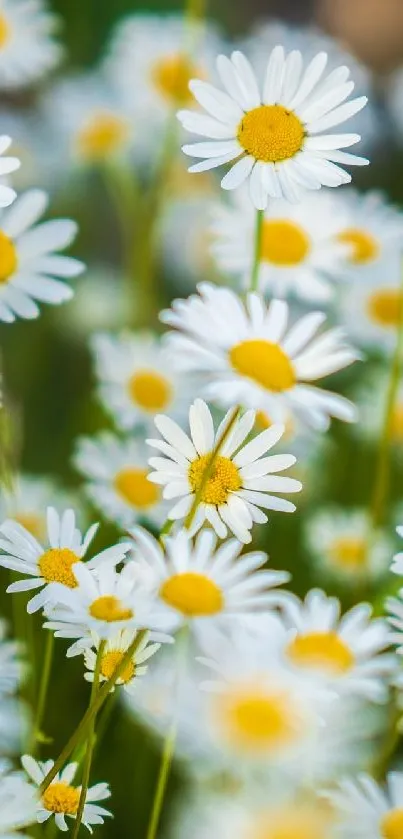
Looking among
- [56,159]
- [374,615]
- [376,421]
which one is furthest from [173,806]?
[56,159]

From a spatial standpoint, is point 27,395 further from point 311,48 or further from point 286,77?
point 286,77

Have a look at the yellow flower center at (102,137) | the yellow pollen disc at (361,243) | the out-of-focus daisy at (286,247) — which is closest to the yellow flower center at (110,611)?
the out-of-focus daisy at (286,247)

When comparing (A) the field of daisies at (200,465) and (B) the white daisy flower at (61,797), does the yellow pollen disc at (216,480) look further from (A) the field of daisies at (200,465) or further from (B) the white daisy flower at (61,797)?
(B) the white daisy flower at (61,797)

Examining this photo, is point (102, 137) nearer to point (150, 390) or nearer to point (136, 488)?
point (150, 390)

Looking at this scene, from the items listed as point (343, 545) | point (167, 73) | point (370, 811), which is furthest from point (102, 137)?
point (370, 811)

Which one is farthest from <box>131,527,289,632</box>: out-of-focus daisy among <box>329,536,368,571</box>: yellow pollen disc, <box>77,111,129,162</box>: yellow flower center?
<box>77,111,129,162</box>: yellow flower center

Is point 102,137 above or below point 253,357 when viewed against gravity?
above

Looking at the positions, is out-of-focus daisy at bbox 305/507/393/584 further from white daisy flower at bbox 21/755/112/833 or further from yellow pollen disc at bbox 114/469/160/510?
white daisy flower at bbox 21/755/112/833
